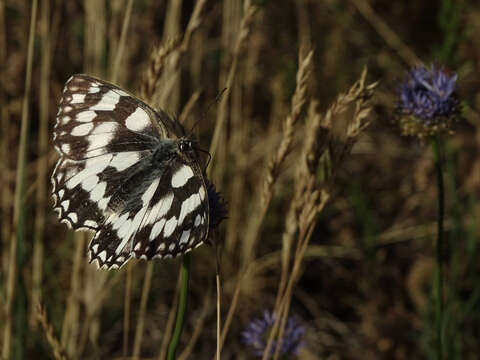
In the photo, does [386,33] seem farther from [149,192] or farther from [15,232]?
[15,232]

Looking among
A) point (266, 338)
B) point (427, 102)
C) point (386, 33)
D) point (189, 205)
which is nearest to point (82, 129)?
point (189, 205)

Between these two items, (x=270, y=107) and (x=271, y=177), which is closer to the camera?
(x=271, y=177)

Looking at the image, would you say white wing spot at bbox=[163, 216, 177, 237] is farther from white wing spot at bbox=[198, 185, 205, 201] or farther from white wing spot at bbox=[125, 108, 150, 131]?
white wing spot at bbox=[125, 108, 150, 131]

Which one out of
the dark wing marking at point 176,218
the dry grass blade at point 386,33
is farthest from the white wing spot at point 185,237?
the dry grass blade at point 386,33

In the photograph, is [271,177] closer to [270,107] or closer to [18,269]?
[18,269]

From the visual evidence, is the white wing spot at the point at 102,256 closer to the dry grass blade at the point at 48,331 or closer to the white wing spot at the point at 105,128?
the dry grass blade at the point at 48,331

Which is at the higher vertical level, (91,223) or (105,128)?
(105,128)

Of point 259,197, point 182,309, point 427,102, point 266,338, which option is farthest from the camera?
point 259,197

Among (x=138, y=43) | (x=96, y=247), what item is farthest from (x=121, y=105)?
(x=138, y=43)
